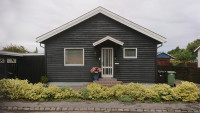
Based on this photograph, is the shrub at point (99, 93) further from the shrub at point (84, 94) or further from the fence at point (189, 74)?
the fence at point (189, 74)

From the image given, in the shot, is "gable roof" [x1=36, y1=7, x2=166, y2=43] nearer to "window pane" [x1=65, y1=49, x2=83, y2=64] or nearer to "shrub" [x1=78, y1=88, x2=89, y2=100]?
"window pane" [x1=65, y1=49, x2=83, y2=64]

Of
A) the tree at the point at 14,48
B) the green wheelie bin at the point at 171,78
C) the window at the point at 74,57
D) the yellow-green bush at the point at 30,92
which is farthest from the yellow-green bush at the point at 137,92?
the tree at the point at 14,48

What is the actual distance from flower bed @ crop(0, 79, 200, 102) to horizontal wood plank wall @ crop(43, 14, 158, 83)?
3.85 meters

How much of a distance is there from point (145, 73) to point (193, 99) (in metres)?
4.53

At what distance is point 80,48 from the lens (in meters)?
11.5

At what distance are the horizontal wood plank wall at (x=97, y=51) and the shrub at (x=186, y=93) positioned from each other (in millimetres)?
4043

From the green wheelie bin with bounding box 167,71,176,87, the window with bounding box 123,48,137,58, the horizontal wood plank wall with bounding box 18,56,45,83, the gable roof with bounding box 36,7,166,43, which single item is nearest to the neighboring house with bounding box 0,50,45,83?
the horizontal wood plank wall with bounding box 18,56,45,83

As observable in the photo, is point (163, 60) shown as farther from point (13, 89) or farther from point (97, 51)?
point (13, 89)

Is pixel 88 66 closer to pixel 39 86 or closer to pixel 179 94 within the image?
pixel 39 86

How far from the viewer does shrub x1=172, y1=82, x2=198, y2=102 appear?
6.96 meters

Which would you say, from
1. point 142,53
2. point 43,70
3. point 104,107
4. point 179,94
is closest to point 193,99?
point 179,94

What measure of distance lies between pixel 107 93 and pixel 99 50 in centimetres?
473

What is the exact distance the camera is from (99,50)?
1141cm

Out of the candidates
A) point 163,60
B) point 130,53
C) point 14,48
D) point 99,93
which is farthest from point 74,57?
point 14,48
